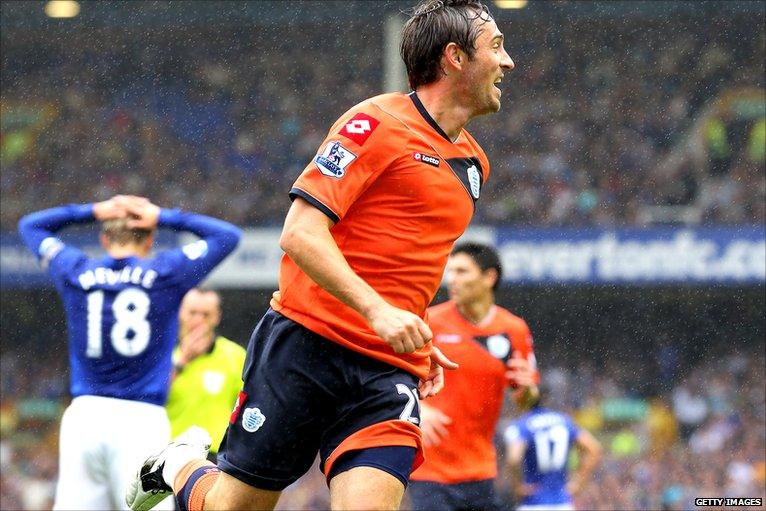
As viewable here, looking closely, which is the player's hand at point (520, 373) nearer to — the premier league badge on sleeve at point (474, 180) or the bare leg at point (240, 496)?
the premier league badge on sleeve at point (474, 180)

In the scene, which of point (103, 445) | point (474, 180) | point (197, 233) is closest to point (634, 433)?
point (197, 233)

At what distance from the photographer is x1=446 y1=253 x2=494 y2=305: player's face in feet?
21.8

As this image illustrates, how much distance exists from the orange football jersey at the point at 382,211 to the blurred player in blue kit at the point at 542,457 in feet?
14.2

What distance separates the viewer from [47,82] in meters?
22.8

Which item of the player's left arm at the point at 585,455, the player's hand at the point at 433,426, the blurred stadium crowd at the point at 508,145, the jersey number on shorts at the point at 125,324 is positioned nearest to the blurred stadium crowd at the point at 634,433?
the blurred stadium crowd at the point at 508,145

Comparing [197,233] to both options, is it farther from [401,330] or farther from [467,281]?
[401,330]

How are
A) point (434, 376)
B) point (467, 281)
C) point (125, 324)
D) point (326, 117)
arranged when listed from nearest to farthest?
1. point (434, 376)
2. point (125, 324)
3. point (467, 281)
4. point (326, 117)

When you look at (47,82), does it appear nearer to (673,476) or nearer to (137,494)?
(673,476)

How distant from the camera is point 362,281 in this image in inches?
140

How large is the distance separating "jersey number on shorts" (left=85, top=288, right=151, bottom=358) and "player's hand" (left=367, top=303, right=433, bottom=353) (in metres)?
2.86

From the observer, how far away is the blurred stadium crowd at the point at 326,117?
18.8 meters

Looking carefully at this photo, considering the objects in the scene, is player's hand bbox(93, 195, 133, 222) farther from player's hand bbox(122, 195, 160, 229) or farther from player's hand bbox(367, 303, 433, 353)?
player's hand bbox(367, 303, 433, 353)

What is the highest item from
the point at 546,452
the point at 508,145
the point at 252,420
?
the point at 508,145

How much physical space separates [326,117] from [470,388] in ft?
51.9
